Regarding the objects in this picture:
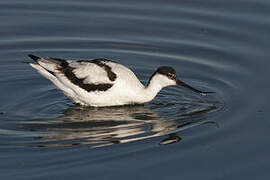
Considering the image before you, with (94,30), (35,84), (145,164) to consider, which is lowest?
(145,164)

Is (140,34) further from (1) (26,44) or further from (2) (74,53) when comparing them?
(1) (26,44)

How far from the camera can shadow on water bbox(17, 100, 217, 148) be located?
35.0ft

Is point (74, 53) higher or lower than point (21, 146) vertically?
higher

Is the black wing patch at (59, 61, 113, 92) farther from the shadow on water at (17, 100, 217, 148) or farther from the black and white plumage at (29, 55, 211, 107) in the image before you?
the shadow on water at (17, 100, 217, 148)

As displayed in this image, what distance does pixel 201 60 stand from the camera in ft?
46.7

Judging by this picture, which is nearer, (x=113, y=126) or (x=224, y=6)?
(x=113, y=126)

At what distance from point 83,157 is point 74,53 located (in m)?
5.07

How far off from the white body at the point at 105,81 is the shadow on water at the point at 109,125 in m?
0.19

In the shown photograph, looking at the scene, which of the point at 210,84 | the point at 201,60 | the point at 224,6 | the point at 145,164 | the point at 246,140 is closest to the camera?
the point at 145,164

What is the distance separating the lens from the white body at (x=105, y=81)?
40.1ft

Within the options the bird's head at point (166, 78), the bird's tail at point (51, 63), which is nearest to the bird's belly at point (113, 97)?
the bird's head at point (166, 78)

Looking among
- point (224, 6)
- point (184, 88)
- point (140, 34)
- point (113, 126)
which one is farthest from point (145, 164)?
point (224, 6)

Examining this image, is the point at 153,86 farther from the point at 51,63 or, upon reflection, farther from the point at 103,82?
the point at 51,63

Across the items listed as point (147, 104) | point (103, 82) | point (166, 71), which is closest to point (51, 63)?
point (103, 82)
